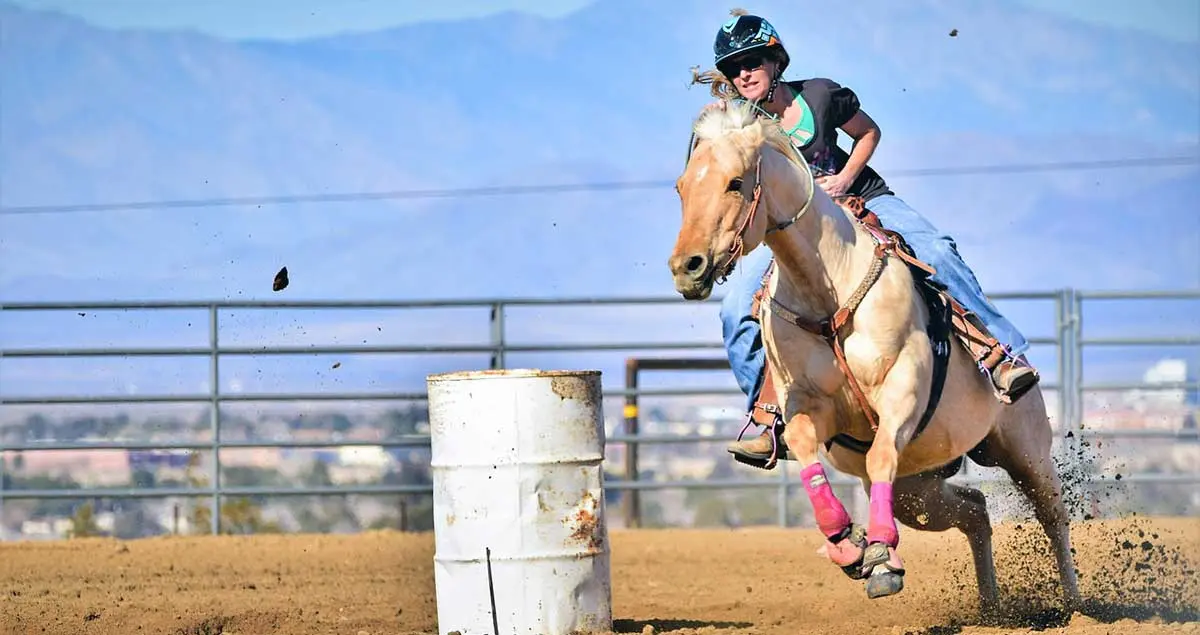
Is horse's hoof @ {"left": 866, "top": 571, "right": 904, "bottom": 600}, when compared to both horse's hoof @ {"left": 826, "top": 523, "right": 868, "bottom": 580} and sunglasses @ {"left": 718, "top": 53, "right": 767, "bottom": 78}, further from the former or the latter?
sunglasses @ {"left": 718, "top": 53, "right": 767, "bottom": 78}

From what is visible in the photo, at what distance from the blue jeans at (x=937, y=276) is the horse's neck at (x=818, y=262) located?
620 millimetres

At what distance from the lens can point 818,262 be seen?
5656mm

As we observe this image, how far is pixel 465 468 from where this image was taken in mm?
6039

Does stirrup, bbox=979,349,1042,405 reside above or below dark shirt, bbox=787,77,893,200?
below

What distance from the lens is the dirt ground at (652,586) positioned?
6.83m

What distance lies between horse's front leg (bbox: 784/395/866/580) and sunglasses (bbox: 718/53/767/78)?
1.31m

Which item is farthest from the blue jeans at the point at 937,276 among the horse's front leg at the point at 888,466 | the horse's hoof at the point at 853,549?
the horse's hoof at the point at 853,549

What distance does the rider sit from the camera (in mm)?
6137

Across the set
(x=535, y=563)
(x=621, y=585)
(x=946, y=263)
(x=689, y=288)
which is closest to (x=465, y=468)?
(x=535, y=563)

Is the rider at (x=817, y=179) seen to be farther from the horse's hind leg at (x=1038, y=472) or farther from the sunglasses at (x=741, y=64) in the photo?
the horse's hind leg at (x=1038, y=472)

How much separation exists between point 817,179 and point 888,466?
1309mm

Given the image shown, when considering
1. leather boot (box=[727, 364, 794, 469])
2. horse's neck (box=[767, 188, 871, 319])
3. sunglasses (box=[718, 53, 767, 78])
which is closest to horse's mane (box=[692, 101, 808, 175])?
horse's neck (box=[767, 188, 871, 319])

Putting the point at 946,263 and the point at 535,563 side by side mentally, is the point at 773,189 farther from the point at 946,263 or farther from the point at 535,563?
the point at 535,563

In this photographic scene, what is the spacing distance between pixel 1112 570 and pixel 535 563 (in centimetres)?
368
